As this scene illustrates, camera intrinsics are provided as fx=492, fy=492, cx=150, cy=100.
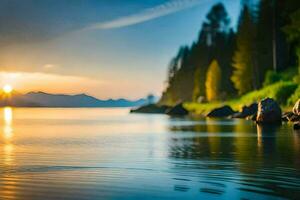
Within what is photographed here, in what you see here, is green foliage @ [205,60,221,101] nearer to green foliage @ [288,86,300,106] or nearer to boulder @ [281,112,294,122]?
green foliage @ [288,86,300,106]

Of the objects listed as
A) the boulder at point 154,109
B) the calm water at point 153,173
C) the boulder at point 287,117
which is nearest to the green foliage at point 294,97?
the boulder at point 287,117

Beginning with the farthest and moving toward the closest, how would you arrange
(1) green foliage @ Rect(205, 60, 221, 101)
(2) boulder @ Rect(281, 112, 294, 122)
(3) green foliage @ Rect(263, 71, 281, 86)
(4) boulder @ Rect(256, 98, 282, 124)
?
(1) green foliage @ Rect(205, 60, 221, 101)
(3) green foliage @ Rect(263, 71, 281, 86)
(2) boulder @ Rect(281, 112, 294, 122)
(4) boulder @ Rect(256, 98, 282, 124)

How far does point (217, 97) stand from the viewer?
10288cm

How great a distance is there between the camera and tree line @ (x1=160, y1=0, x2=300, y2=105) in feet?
278

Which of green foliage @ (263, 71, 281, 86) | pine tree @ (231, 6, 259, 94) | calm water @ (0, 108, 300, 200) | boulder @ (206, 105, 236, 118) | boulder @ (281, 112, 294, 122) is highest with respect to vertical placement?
pine tree @ (231, 6, 259, 94)

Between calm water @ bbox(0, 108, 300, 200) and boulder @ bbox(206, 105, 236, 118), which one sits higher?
boulder @ bbox(206, 105, 236, 118)

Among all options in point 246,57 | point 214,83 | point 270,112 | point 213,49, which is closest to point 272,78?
point 246,57

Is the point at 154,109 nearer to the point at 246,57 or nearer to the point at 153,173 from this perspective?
the point at 246,57

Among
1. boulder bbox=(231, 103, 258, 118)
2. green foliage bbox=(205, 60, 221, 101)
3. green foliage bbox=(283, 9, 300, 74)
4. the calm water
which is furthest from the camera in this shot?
green foliage bbox=(205, 60, 221, 101)

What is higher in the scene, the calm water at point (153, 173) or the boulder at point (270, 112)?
the boulder at point (270, 112)

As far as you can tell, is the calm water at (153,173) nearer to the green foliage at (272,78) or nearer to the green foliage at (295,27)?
the green foliage at (295,27)

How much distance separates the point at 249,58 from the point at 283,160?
69795 millimetres

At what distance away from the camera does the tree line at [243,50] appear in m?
84.6

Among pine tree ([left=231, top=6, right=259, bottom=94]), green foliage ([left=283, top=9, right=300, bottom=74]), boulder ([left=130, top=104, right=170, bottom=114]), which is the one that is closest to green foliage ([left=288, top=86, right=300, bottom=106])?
green foliage ([left=283, top=9, right=300, bottom=74])
